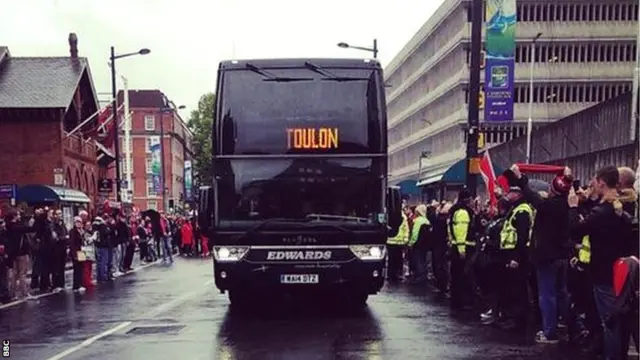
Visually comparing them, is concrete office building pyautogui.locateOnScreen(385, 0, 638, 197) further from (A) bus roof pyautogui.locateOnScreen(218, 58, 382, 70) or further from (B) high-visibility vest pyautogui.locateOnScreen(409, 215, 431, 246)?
(A) bus roof pyautogui.locateOnScreen(218, 58, 382, 70)

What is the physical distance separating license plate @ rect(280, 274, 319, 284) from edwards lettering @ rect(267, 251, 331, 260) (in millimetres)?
291

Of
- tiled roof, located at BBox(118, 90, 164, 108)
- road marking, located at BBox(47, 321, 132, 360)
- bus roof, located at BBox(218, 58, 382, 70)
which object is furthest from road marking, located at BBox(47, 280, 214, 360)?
tiled roof, located at BBox(118, 90, 164, 108)

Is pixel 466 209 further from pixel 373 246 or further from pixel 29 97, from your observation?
pixel 29 97

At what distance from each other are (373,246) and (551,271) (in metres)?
2.95

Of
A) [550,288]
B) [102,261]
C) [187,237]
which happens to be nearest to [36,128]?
[187,237]

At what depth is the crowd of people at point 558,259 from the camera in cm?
795

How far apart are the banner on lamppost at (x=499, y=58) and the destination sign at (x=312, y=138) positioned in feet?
25.0

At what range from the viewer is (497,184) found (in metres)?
15.6

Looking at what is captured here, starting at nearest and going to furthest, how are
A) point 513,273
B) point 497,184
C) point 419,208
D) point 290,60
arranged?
point 513,273 → point 290,60 → point 497,184 → point 419,208

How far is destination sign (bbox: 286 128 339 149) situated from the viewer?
12.4 meters

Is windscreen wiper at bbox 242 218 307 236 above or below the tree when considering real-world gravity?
below

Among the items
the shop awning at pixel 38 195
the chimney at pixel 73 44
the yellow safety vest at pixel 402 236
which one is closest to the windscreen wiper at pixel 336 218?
the yellow safety vest at pixel 402 236

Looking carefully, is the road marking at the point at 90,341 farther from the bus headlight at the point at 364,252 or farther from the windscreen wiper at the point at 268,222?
the bus headlight at the point at 364,252

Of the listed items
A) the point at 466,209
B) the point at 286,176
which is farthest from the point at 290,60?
the point at 466,209
